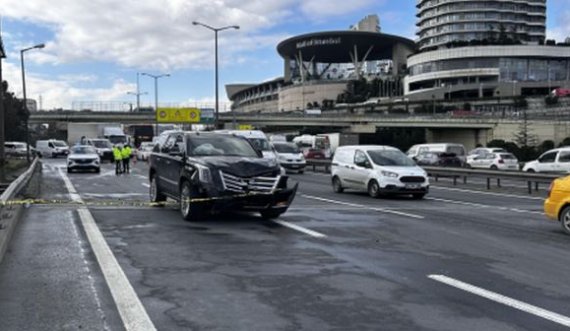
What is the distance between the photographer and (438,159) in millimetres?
41938

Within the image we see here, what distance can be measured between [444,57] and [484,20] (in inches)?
868

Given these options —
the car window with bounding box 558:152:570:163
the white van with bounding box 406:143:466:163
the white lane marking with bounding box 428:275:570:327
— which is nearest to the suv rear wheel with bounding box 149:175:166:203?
the white lane marking with bounding box 428:275:570:327

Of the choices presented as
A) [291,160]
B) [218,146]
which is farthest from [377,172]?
[291,160]

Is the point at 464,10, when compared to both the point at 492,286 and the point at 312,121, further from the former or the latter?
the point at 492,286

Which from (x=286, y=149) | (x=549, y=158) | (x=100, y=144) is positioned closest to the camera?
(x=549, y=158)

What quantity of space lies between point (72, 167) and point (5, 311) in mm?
28522

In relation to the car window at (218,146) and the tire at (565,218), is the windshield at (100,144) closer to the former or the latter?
the car window at (218,146)

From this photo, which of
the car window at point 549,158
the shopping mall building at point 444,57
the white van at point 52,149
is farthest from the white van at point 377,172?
the shopping mall building at point 444,57

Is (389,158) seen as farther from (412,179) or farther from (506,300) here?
(506,300)

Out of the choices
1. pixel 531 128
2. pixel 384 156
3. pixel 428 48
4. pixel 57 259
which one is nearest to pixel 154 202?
pixel 57 259

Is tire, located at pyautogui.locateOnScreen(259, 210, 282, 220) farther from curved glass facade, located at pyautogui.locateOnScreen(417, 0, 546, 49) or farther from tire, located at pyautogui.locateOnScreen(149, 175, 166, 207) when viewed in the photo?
curved glass facade, located at pyautogui.locateOnScreen(417, 0, 546, 49)

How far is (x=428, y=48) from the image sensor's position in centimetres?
17200

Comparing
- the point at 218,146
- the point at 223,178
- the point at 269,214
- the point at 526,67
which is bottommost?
the point at 269,214

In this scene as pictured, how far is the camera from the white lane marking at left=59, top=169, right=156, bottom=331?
5641mm
